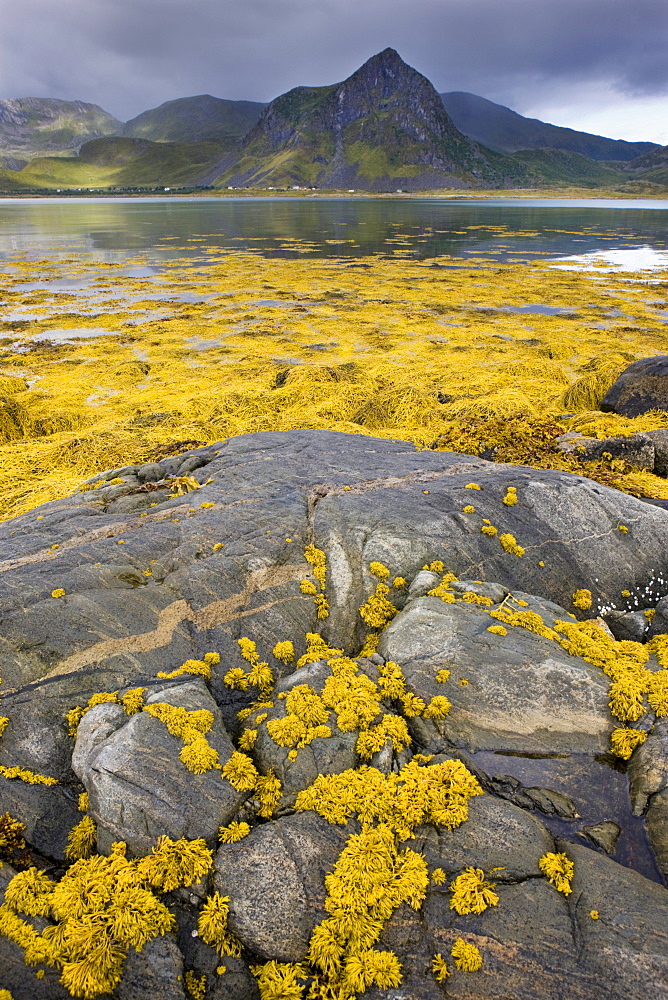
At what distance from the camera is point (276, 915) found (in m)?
6.80

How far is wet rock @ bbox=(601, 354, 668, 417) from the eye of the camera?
84.0 ft

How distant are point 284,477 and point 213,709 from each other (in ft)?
27.1

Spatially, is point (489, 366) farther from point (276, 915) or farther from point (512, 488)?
point (276, 915)

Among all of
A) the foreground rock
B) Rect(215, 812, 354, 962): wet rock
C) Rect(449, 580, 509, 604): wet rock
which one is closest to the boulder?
the foreground rock

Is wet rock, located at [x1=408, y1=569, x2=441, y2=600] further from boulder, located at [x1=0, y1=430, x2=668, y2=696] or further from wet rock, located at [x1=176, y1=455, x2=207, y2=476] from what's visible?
wet rock, located at [x1=176, y1=455, x2=207, y2=476]

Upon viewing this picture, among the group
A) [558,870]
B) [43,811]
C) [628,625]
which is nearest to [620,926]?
[558,870]

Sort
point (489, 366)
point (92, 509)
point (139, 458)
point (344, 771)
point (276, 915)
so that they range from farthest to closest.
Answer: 1. point (489, 366)
2. point (139, 458)
3. point (92, 509)
4. point (344, 771)
5. point (276, 915)

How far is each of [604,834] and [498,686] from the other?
2.62 metres

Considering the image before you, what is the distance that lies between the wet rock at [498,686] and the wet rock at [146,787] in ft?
12.0

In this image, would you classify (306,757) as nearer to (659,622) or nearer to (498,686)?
(498,686)

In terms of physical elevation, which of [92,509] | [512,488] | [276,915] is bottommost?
[276,915]

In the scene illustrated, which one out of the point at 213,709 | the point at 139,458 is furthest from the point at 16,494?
the point at 213,709

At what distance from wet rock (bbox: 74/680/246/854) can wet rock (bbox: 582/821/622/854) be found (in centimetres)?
547

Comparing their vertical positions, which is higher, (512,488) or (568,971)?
(512,488)
